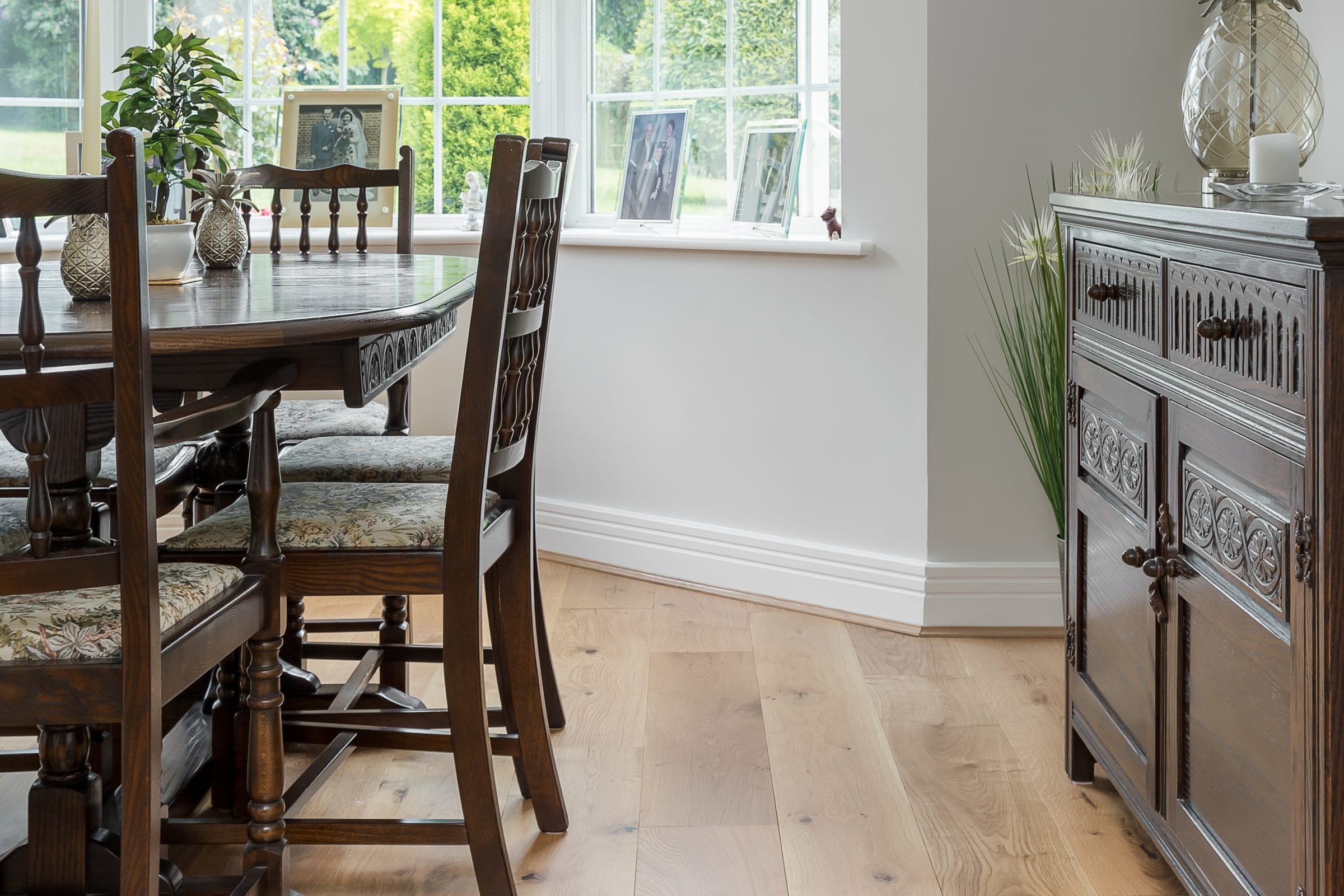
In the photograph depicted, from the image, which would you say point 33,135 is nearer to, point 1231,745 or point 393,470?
point 393,470

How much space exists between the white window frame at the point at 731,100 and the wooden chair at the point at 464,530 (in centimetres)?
148

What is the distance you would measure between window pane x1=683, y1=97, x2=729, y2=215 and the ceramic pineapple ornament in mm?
1666

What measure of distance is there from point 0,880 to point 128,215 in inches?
41.3

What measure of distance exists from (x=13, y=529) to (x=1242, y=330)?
1491 millimetres

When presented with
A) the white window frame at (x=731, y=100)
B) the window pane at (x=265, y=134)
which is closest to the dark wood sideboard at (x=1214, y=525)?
the white window frame at (x=731, y=100)

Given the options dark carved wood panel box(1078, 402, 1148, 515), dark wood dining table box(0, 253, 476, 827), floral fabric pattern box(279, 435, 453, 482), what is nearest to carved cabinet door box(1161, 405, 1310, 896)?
dark carved wood panel box(1078, 402, 1148, 515)

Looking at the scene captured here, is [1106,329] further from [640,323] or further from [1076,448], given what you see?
[640,323]

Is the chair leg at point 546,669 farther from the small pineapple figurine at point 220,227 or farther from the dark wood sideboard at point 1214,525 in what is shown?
the dark wood sideboard at point 1214,525

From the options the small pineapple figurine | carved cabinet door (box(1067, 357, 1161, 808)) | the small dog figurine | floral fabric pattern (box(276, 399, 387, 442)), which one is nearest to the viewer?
carved cabinet door (box(1067, 357, 1161, 808))

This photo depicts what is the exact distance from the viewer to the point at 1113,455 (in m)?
1.89

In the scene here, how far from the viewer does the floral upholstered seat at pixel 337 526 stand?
1.71 metres

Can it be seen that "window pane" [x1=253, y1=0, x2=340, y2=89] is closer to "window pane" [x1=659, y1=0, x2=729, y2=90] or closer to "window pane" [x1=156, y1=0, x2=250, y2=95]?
"window pane" [x1=156, y1=0, x2=250, y2=95]

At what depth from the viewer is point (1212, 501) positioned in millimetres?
1500

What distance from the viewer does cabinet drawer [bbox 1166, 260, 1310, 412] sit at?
1.25 meters
